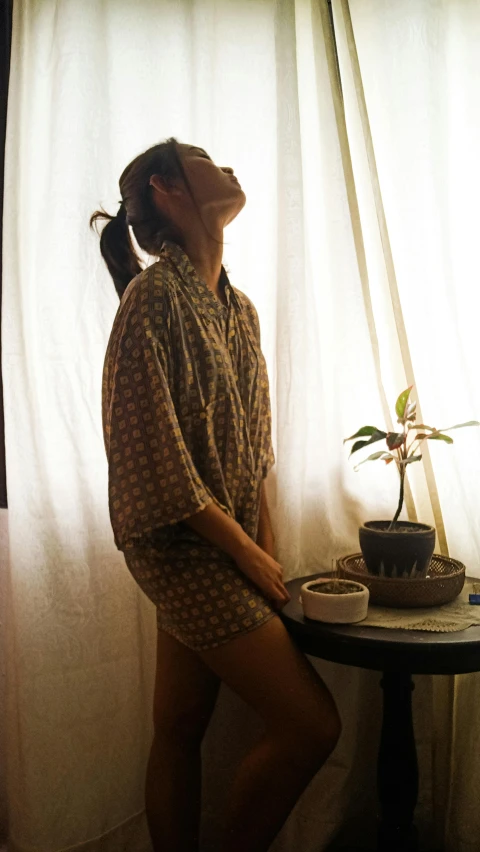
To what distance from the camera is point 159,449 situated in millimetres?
1089

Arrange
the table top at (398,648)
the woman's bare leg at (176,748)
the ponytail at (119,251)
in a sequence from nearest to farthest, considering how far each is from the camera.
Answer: the table top at (398,648)
the woman's bare leg at (176,748)
the ponytail at (119,251)

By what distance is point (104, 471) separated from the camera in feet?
4.79

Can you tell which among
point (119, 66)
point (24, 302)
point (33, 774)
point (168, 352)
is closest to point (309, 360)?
point (168, 352)

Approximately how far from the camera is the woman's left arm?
136 centimetres

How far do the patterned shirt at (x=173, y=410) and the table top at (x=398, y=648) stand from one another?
0.84 feet

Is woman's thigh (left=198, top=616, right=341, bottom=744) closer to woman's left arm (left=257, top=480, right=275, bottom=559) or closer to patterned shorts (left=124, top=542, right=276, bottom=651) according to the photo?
patterned shorts (left=124, top=542, right=276, bottom=651)

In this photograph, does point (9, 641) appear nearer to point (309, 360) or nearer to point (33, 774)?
point (33, 774)

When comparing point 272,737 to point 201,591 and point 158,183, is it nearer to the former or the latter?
point 201,591

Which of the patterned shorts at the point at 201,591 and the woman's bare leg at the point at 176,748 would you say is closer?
the patterned shorts at the point at 201,591

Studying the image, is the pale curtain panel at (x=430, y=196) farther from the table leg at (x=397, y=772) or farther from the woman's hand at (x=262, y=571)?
the woman's hand at (x=262, y=571)

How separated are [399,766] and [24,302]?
45.6 inches

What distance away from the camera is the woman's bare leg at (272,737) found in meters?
1.07

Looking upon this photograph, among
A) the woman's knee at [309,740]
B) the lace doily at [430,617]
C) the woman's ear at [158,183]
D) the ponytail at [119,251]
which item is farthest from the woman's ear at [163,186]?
the woman's knee at [309,740]

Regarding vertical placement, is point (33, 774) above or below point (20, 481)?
below
